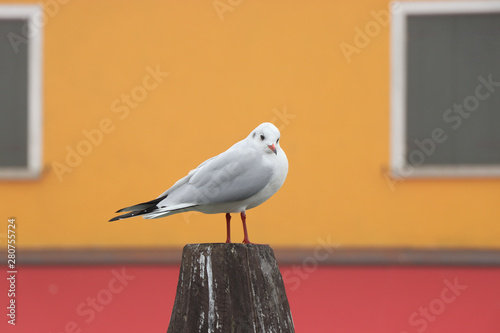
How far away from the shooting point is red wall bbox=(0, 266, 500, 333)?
7090mm

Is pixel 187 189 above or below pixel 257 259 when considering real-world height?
above

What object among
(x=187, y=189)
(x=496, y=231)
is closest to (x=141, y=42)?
(x=496, y=231)

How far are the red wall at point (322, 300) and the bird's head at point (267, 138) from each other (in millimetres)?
3607

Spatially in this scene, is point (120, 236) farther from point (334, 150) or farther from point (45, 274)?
point (334, 150)

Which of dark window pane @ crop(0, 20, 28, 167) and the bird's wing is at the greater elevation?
dark window pane @ crop(0, 20, 28, 167)

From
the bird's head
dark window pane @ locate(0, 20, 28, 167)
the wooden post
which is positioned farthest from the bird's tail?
dark window pane @ locate(0, 20, 28, 167)

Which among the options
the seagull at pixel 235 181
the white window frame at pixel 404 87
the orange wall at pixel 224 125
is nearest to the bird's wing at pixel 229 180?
the seagull at pixel 235 181

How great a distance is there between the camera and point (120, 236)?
7395mm

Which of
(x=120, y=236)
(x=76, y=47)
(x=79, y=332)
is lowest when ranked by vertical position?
(x=79, y=332)

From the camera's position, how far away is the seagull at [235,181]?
356cm

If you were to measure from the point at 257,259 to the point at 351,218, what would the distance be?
13.5 feet

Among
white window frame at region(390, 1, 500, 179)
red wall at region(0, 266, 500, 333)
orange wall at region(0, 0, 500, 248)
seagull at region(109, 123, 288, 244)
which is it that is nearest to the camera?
seagull at region(109, 123, 288, 244)

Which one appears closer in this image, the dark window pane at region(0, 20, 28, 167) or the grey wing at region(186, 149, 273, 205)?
the grey wing at region(186, 149, 273, 205)

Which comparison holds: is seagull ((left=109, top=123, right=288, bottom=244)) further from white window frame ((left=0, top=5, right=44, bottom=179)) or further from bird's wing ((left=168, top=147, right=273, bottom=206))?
white window frame ((left=0, top=5, right=44, bottom=179))
